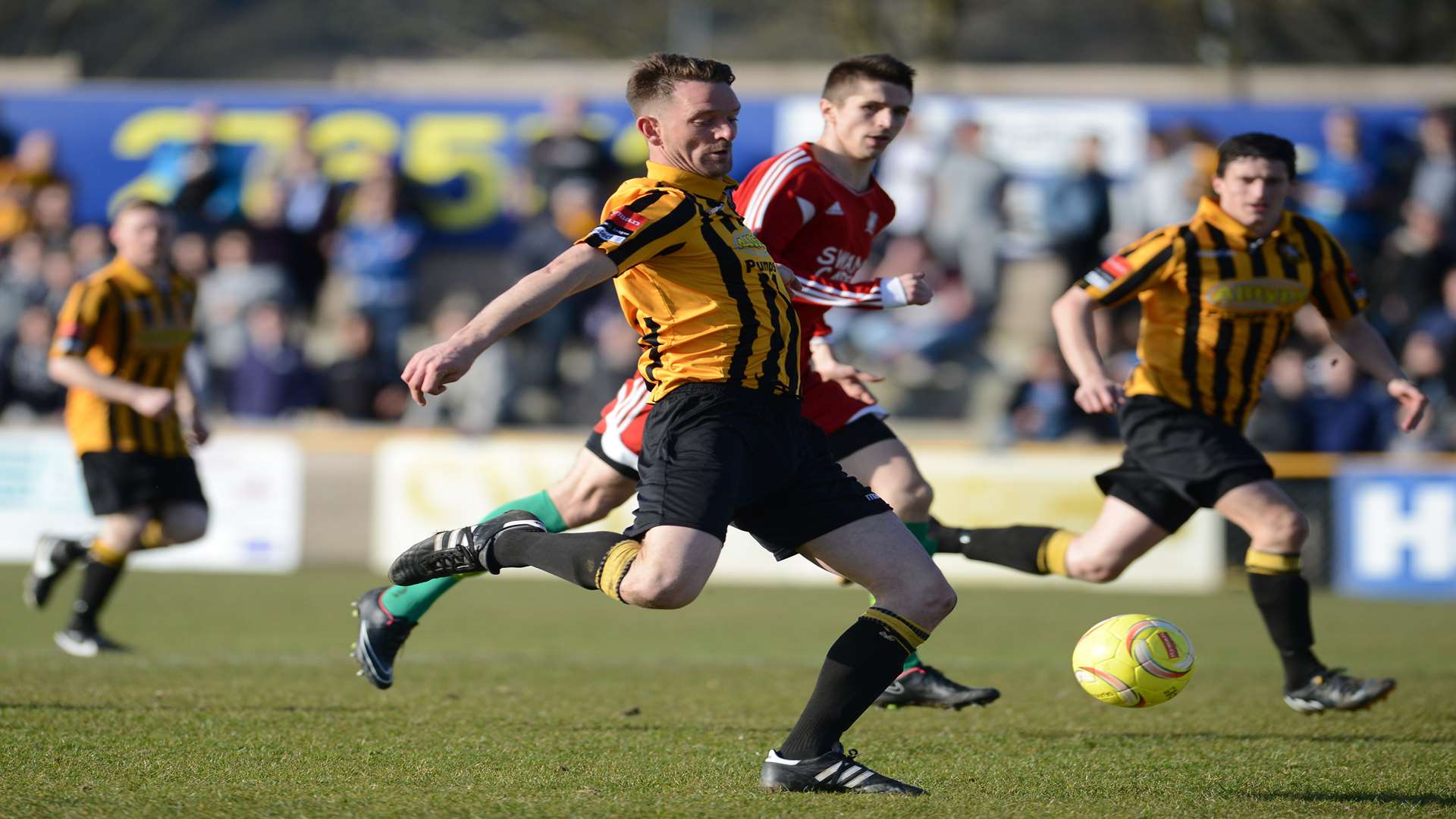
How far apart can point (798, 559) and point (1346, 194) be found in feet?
21.4

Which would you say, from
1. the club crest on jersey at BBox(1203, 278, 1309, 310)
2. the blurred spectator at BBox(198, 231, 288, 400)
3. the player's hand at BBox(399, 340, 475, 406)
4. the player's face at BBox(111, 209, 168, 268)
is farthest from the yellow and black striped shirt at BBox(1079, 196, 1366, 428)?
the blurred spectator at BBox(198, 231, 288, 400)

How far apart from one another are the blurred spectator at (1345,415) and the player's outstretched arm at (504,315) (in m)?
11.0

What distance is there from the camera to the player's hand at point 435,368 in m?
4.38

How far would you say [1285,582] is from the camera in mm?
6980

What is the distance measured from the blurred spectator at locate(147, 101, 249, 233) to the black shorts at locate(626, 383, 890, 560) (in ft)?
43.0

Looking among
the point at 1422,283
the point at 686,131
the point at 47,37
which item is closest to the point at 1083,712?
the point at 686,131

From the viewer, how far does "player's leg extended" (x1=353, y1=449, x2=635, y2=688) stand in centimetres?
638

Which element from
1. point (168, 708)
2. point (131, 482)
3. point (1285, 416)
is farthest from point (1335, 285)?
point (1285, 416)

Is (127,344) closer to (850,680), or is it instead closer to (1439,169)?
(850,680)

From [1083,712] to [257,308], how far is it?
10865 millimetres

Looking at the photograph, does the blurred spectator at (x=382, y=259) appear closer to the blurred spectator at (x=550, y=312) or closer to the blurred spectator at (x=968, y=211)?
the blurred spectator at (x=550, y=312)

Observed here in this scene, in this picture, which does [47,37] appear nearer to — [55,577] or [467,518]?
[467,518]

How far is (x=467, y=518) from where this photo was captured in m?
14.4

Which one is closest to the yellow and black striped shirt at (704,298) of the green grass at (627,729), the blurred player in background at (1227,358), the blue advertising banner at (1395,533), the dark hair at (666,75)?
the dark hair at (666,75)
